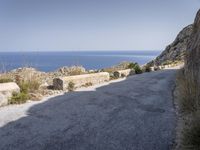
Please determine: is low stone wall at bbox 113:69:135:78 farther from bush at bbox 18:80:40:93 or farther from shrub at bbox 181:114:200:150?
shrub at bbox 181:114:200:150

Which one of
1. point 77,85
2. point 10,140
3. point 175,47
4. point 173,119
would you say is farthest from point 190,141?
point 175,47

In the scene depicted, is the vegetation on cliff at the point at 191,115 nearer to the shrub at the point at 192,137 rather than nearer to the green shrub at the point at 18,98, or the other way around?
the shrub at the point at 192,137

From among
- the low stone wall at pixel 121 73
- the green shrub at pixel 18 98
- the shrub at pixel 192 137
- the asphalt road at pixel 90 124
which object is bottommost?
the low stone wall at pixel 121 73

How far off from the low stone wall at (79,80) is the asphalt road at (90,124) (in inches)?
97.7

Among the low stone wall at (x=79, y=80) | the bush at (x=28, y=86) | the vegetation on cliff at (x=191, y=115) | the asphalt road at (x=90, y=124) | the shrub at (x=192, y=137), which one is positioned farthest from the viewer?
the low stone wall at (x=79, y=80)

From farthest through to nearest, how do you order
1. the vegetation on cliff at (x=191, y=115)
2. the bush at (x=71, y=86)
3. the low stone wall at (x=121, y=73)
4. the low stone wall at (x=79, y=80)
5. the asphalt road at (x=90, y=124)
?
the low stone wall at (x=121, y=73)
the bush at (x=71, y=86)
the low stone wall at (x=79, y=80)
the asphalt road at (x=90, y=124)
the vegetation on cliff at (x=191, y=115)

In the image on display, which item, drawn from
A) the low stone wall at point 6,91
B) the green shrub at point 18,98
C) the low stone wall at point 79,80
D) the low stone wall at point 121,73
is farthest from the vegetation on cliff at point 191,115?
the low stone wall at point 121,73

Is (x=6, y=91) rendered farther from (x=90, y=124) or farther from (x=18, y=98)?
(x=90, y=124)

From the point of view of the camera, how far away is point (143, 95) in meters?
12.4

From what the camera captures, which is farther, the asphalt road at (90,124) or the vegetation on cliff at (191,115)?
the asphalt road at (90,124)

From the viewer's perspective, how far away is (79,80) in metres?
15.6

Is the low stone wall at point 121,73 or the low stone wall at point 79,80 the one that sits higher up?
the low stone wall at point 79,80

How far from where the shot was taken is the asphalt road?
21.2 feet

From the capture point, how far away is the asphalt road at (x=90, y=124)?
21.2ft
